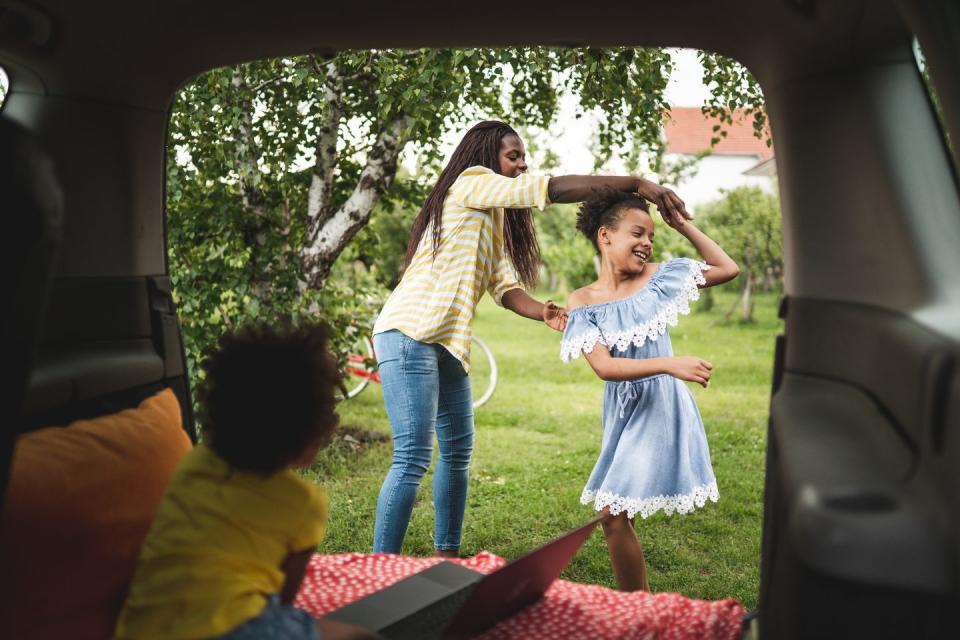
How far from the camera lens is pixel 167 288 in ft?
8.86

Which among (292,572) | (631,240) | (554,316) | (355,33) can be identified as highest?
(355,33)

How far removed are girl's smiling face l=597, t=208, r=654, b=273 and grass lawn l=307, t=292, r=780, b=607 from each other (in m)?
1.69

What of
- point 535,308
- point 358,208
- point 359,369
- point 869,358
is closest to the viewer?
point 869,358

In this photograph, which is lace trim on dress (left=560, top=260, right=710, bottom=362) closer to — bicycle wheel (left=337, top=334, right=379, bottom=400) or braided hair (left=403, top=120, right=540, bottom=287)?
braided hair (left=403, top=120, right=540, bottom=287)

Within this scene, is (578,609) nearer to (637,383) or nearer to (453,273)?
(637,383)

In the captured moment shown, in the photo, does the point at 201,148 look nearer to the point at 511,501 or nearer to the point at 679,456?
the point at 511,501

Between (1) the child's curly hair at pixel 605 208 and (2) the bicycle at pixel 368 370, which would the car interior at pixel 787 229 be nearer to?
(1) the child's curly hair at pixel 605 208

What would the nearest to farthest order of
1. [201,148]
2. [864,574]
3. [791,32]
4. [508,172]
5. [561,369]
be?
A: [864,574] < [791,32] < [508,172] < [201,148] < [561,369]

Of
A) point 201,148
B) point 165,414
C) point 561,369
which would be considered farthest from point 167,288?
point 561,369

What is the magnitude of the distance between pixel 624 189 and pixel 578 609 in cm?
123

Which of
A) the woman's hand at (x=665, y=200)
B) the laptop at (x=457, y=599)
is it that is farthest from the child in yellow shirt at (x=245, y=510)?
the woman's hand at (x=665, y=200)

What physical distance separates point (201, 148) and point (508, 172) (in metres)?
2.18

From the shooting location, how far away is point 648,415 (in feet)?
10.3

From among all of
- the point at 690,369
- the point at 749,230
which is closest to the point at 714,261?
the point at 690,369
